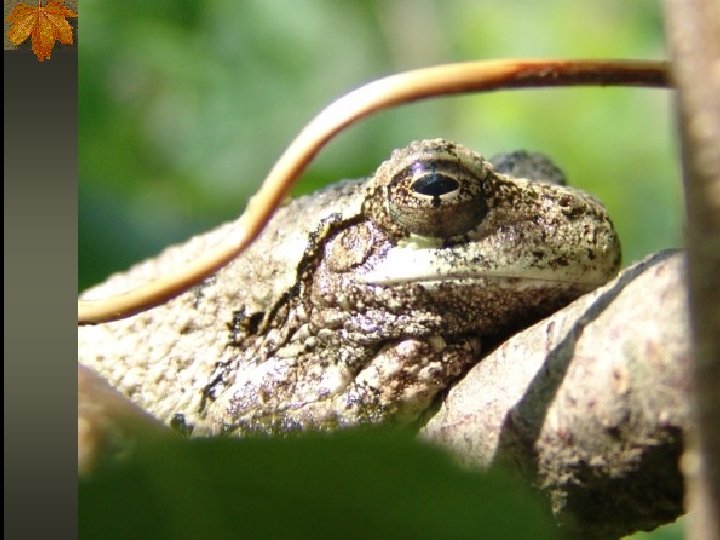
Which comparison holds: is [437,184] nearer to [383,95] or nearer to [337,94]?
[383,95]

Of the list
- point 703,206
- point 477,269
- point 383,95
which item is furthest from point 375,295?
point 703,206

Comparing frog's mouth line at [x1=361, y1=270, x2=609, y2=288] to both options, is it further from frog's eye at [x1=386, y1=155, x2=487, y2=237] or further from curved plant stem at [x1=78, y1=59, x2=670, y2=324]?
curved plant stem at [x1=78, y1=59, x2=670, y2=324]

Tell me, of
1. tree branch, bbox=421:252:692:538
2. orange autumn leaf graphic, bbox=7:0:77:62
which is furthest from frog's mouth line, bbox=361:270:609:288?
orange autumn leaf graphic, bbox=7:0:77:62

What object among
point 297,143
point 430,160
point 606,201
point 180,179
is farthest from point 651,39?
point 297,143

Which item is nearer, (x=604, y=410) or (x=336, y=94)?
(x=604, y=410)

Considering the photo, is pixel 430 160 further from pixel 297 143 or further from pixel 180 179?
pixel 180 179

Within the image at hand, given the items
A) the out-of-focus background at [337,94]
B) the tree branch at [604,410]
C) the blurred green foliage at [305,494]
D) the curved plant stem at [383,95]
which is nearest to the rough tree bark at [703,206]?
the blurred green foliage at [305,494]

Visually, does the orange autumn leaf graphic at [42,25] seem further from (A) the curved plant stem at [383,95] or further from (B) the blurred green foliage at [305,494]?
(B) the blurred green foliage at [305,494]
